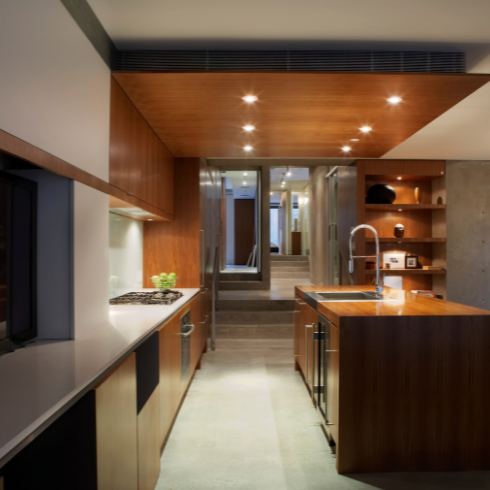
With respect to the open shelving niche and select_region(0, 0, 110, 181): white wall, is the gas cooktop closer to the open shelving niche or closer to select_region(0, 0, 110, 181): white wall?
select_region(0, 0, 110, 181): white wall

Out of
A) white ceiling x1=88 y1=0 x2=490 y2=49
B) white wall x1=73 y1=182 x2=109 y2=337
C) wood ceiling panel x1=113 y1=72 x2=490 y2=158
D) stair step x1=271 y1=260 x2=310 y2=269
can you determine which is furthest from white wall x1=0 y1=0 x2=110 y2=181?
stair step x1=271 y1=260 x2=310 y2=269

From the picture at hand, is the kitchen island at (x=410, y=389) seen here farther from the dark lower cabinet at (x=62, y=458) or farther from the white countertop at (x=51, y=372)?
the dark lower cabinet at (x=62, y=458)

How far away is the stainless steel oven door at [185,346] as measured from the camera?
120 inches

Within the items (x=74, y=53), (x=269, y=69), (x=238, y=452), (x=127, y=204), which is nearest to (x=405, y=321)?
(x=238, y=452)

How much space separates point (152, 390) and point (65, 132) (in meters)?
1.30

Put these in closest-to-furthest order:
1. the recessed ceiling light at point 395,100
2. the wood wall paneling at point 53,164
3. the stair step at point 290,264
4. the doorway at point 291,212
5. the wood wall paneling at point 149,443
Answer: the wood wall paneling at point 53,164
the wood wall paneling at point 149,443
the recessed ceiling light at point 395,100
the stair step at point 290,264
the doorway at point 291,212

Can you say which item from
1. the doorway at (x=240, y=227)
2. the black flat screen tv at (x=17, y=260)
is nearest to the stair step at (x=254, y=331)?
the black flat screen tv at (x=17, y=260)

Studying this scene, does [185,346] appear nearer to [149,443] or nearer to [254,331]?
[149,443]

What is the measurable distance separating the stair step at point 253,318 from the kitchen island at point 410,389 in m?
3.52

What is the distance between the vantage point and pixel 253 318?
19.2 feet

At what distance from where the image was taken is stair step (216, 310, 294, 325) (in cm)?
579

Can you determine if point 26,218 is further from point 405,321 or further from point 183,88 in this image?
point 405,321

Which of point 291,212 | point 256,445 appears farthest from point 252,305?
point 291,212

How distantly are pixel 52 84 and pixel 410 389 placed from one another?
2.28m
